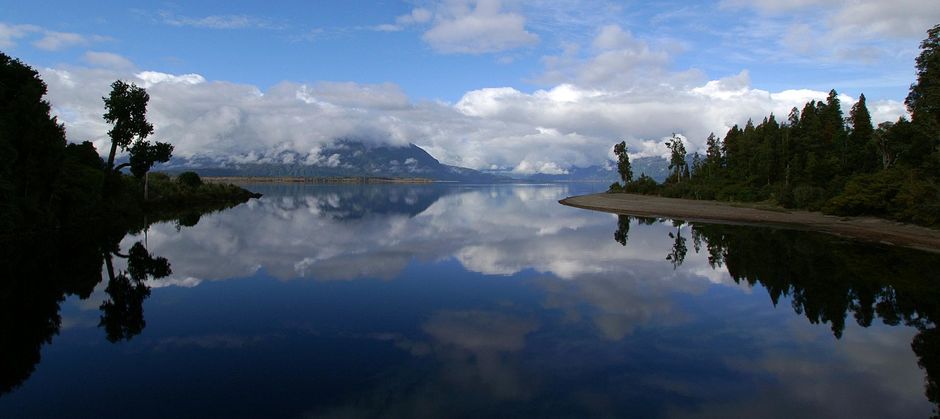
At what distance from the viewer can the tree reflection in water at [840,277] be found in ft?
46.8

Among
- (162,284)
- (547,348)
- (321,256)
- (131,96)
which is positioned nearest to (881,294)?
(547,348)

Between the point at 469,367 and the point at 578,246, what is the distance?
2139 cm

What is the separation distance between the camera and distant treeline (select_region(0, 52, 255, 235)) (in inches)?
1117

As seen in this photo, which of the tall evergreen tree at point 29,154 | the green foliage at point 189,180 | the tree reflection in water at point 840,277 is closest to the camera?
the tree reflection in water at point 840,277

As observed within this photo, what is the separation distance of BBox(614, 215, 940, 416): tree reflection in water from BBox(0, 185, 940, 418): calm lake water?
119mm

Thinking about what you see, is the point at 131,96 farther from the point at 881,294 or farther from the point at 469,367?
the point at 881,294

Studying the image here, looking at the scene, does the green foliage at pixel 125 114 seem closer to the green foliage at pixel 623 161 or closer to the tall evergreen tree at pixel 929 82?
the tall evergreen tree at pixel 929 82

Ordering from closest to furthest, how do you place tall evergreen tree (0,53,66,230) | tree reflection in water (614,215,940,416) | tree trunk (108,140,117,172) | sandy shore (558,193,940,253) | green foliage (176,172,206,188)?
tree reflection in water (614,215,940,416) → tall evergreen tree (0,53,66,230) → sandy shore (558,193,940,253) → tree trunk (108,140,117,172) → green foliage (176,172,206,188)

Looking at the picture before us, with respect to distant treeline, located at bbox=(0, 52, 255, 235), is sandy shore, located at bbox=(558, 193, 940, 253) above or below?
below

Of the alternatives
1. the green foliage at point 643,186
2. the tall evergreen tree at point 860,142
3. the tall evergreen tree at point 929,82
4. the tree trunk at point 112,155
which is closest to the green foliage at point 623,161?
the green foliage at point 643,186

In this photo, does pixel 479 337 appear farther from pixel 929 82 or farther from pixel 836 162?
pixel 836 162

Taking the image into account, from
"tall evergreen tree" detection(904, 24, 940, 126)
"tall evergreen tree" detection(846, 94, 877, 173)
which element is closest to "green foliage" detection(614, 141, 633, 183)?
"tall evergreen tree" detection(846, 94, 877, 173)

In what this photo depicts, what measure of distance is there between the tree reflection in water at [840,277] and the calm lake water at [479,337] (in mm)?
119

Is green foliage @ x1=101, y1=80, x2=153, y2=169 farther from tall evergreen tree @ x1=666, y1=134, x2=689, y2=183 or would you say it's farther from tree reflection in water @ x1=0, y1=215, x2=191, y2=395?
tall evergreen tree @ x1=666, y1=134, x2=689, y2=183
